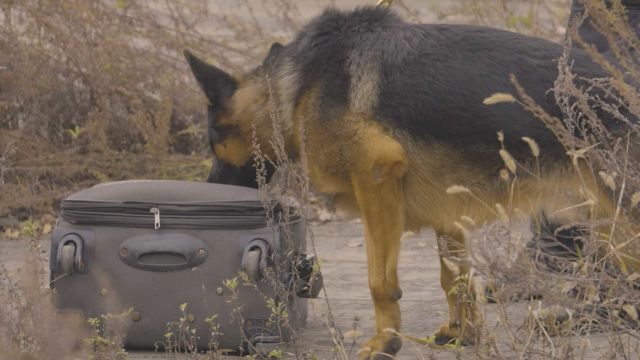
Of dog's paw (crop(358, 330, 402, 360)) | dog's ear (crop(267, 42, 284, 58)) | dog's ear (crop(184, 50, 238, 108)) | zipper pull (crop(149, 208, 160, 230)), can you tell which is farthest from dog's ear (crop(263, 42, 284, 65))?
dog's paw (crop(358, 330, 402, 360))

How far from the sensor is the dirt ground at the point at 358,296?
15.3 feet

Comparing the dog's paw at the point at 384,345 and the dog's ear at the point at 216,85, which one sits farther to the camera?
the dog's ear at the point at 216,85

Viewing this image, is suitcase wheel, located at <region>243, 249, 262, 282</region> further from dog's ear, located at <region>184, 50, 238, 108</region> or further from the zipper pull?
dog's ear, located at <region>184, 50, 238, 108</region>

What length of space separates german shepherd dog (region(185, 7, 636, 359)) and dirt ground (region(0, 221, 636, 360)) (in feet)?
1.03

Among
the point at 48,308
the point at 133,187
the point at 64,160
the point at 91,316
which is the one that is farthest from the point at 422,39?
the point at 64,160

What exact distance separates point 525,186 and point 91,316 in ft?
5.77

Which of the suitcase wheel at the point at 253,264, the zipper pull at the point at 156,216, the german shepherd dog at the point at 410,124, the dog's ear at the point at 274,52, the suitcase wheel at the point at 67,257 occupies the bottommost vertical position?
the suitcase wheel at the point at 253,264

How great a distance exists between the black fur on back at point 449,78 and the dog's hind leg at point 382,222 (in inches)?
5.8

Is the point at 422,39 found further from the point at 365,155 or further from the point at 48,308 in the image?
the point at 48,308

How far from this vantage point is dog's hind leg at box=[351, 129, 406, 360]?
4.45 metres

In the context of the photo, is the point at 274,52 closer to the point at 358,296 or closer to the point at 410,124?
the point at 410,124

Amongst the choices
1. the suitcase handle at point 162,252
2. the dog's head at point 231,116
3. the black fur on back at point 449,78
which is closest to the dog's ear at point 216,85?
the dog's head at point 231,116

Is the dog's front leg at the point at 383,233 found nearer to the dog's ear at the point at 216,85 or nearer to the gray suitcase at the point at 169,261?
the gray suitcase at the point at 169,261

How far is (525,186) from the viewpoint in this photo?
14.6ft
